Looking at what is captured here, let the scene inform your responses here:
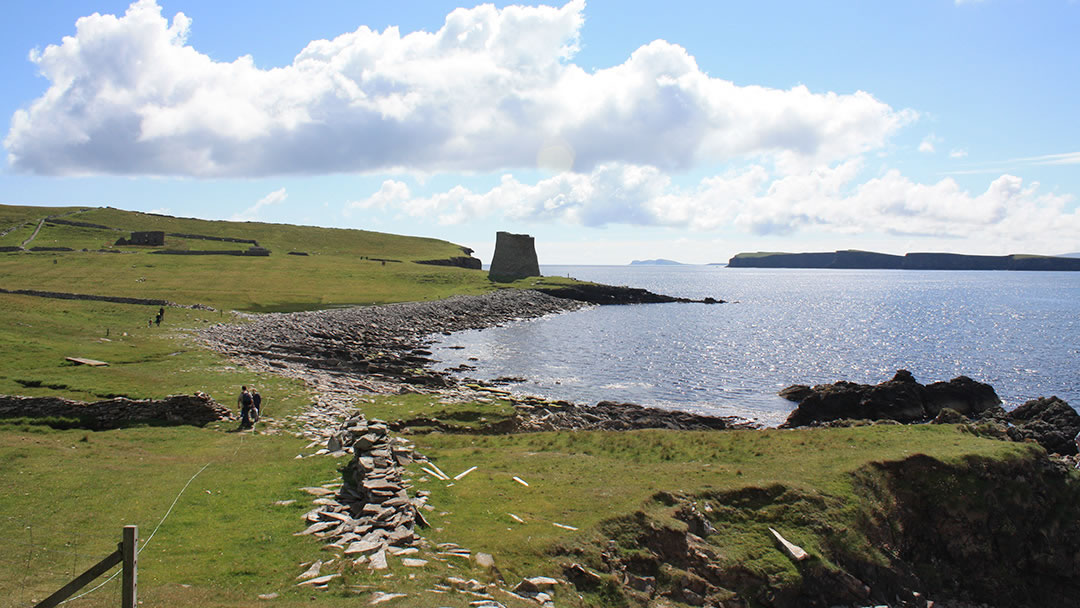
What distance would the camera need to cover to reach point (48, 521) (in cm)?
1560

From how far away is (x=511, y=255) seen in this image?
159 m

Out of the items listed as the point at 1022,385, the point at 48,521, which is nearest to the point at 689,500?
the point at 48,521

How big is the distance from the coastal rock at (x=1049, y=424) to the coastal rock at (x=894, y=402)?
361 cm

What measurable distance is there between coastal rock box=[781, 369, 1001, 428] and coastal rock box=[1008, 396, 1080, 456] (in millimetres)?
3611

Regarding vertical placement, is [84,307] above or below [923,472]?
above

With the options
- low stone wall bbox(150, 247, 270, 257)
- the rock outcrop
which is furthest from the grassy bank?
low stone wall bbox(150, 247, 270, 257)

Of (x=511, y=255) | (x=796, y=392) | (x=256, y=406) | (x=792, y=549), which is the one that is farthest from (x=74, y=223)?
(x=792, y=549)

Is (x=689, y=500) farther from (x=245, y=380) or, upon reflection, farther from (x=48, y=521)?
(x=245, y=380)

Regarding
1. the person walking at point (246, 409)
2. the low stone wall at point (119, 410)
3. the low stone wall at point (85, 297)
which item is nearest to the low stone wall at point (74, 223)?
the low stone wall at point (85, 297)

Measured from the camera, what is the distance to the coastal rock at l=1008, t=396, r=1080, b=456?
3556 cm

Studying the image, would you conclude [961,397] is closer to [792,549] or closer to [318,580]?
[792,549]

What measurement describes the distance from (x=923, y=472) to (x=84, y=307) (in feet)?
221

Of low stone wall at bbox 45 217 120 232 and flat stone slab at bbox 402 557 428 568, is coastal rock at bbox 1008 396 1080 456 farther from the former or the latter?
low stone wall at bbox 45 217 120 232

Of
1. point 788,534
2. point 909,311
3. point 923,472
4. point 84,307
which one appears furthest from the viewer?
point 909,311
